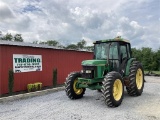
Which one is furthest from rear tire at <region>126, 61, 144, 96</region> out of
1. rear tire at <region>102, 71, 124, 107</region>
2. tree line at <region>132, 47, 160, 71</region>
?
tree line at <region>132, 47, 160, 71</region>

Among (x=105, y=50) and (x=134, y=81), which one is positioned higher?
(x=105, y=50)

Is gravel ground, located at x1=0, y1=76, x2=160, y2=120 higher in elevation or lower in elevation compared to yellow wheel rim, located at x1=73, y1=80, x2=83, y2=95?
lower

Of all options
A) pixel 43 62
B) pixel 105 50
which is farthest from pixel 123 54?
pixel 43 62

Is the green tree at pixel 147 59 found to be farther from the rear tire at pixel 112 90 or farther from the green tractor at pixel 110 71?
the rear tire at pixel 112 90

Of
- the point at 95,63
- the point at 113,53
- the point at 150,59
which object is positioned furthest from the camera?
the point at 150,59

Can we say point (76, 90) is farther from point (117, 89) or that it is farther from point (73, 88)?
point (117, 89)

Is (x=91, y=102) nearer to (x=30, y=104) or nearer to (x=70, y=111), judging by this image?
(x=70, y=111)

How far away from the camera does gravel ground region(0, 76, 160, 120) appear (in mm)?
6836

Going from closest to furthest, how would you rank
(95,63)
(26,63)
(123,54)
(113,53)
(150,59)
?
(95,63) < (113,53) < (123,54) < (26,63) < (150,59)

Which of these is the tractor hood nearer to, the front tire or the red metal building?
the front tire

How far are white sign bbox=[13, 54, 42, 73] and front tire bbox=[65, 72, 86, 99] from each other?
3680 millimetres

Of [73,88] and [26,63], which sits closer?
[73,88]

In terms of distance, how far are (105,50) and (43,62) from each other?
17.5 ft

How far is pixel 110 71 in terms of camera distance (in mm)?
9586
